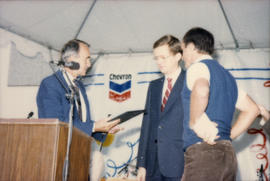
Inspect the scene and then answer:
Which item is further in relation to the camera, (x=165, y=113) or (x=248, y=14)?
(x=248, y=14)

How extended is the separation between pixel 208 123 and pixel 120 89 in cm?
431

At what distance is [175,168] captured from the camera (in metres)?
2.72

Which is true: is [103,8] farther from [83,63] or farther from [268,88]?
[268,88]

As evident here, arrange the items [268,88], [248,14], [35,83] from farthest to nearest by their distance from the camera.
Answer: [35,83]
[268,88]
[248,14]

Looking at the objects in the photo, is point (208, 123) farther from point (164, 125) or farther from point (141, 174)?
point (141, 174)

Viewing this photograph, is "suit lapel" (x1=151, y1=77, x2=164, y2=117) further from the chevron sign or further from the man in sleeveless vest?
the chevron sign

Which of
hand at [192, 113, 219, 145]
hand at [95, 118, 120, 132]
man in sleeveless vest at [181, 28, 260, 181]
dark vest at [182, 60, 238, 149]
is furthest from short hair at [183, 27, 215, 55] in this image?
hand at [95, 118, 120, 132]

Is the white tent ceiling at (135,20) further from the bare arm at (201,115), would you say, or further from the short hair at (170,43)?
the bare arm at (201,115)

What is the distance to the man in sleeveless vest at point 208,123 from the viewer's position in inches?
72.9

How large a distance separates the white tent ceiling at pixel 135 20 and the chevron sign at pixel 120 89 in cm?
65

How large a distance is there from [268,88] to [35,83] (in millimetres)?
3995

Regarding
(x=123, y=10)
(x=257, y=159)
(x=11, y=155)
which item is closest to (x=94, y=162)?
(x=11, y=155)

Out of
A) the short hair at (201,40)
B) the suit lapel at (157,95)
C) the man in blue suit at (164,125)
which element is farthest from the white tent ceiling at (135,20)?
the short hair at (201,40)

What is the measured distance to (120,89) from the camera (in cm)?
613
